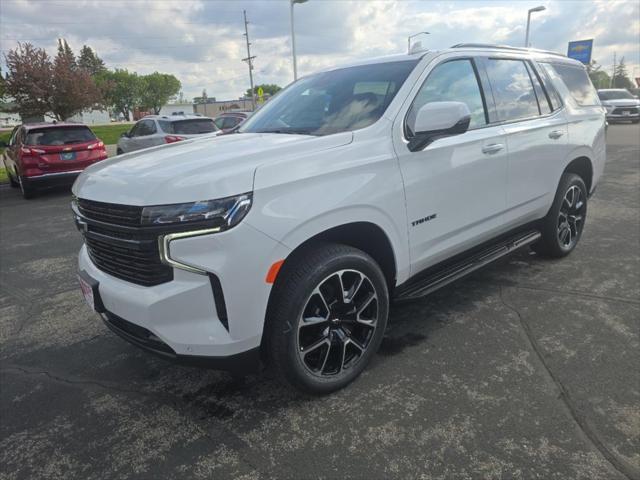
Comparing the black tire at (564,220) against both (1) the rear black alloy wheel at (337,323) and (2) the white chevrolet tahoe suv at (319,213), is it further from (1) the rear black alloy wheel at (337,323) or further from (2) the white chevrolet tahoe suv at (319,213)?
(1) the rear black alloy wheel at (337,323)

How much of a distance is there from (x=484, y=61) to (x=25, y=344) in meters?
4.16

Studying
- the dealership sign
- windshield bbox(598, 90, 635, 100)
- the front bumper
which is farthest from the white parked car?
the front bumper

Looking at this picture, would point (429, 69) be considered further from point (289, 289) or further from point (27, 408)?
point (27, 408)

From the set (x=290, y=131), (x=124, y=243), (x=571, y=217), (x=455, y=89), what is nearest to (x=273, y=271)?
(x=124, y=243)

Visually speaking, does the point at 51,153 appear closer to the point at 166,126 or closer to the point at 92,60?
the point at 166,126

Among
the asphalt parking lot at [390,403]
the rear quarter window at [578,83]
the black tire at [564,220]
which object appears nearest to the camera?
the asphalt parking lot at [390,403]

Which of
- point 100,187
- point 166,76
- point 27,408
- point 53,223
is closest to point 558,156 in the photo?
point 100,187

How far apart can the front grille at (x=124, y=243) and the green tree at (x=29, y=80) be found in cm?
2459

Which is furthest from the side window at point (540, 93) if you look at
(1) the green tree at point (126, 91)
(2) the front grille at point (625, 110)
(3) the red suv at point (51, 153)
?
(1) the green tree at point (126, 91)

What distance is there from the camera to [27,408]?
2.85 m

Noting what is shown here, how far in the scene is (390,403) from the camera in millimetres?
2697

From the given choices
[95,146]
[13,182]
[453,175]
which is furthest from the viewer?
[13,182]

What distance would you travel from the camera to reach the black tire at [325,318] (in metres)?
2.42

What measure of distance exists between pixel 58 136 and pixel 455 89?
A: 390 inches
